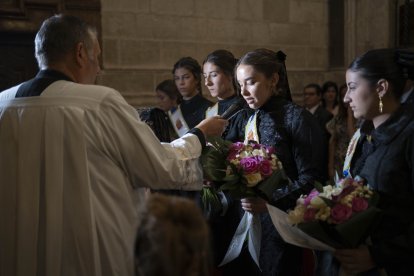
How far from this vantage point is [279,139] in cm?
266

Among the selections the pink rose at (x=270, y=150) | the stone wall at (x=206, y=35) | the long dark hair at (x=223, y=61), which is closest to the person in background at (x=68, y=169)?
the pink rose at (x=270, y=150)

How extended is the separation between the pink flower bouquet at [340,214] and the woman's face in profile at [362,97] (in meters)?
0.31

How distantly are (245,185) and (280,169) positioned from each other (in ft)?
0.56

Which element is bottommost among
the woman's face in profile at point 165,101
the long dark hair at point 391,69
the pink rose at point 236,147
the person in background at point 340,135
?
the person in background at point 340,135

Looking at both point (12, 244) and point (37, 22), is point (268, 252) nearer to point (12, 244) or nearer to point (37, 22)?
point (12, 244)

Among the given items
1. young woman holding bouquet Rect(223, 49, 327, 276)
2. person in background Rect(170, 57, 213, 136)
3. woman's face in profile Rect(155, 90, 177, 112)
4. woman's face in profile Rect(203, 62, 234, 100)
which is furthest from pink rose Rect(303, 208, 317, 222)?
woman's face in profile Rect(155, 90, 177, 112)

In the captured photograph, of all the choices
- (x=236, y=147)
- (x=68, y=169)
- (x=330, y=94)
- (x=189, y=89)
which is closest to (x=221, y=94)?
(x=189, y=89)

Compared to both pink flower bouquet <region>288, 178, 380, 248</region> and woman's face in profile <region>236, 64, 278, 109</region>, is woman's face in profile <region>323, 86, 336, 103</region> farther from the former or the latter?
pink flower bouquet <region>288, 178, 380, 248</region>

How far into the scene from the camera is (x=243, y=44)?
6840 mm

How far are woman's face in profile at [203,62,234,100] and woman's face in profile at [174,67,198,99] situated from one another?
73 centimetres

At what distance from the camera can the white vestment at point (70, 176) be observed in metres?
2.00

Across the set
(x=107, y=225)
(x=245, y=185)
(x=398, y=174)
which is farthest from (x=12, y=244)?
(x=398, y=174)

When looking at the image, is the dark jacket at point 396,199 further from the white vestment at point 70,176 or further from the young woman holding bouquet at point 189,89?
the young woman holding bouquet at point 189,89

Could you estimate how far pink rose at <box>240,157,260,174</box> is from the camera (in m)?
2.36
